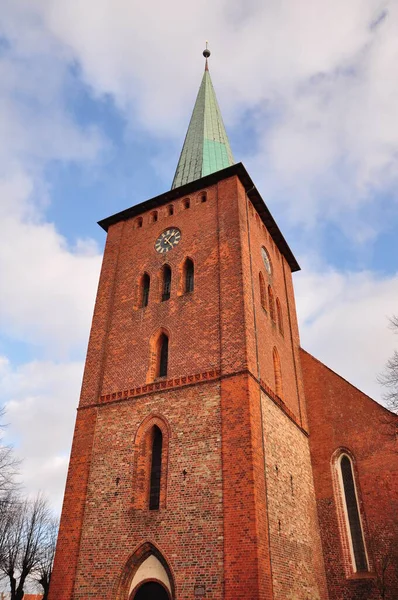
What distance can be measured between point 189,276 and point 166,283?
96 centimetres

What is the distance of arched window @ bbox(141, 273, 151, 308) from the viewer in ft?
59.7

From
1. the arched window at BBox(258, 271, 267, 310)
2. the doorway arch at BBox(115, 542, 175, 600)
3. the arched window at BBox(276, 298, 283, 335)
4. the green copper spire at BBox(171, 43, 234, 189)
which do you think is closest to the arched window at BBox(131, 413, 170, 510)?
the doorway arch at BBox(115, 542, 175, 600)

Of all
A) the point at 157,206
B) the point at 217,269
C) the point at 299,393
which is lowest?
the point at 299,393

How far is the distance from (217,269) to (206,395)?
15.1 ft

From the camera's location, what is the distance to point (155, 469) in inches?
552

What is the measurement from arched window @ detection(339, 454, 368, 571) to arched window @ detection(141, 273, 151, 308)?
871 cm

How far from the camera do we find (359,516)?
15.7m

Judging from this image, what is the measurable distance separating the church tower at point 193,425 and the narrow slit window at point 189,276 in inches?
2.0

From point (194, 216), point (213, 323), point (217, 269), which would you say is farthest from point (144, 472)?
point (194, 216)

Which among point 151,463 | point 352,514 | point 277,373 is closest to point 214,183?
point 277,373

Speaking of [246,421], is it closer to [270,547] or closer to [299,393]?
[270,547]

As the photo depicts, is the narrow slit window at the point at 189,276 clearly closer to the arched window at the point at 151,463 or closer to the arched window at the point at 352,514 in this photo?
the arched window at the point at 151,463

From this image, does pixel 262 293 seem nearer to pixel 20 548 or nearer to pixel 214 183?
pixel 214 183

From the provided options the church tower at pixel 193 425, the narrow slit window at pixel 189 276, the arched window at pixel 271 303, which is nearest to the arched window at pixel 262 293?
the church tower at pixel 193 425
